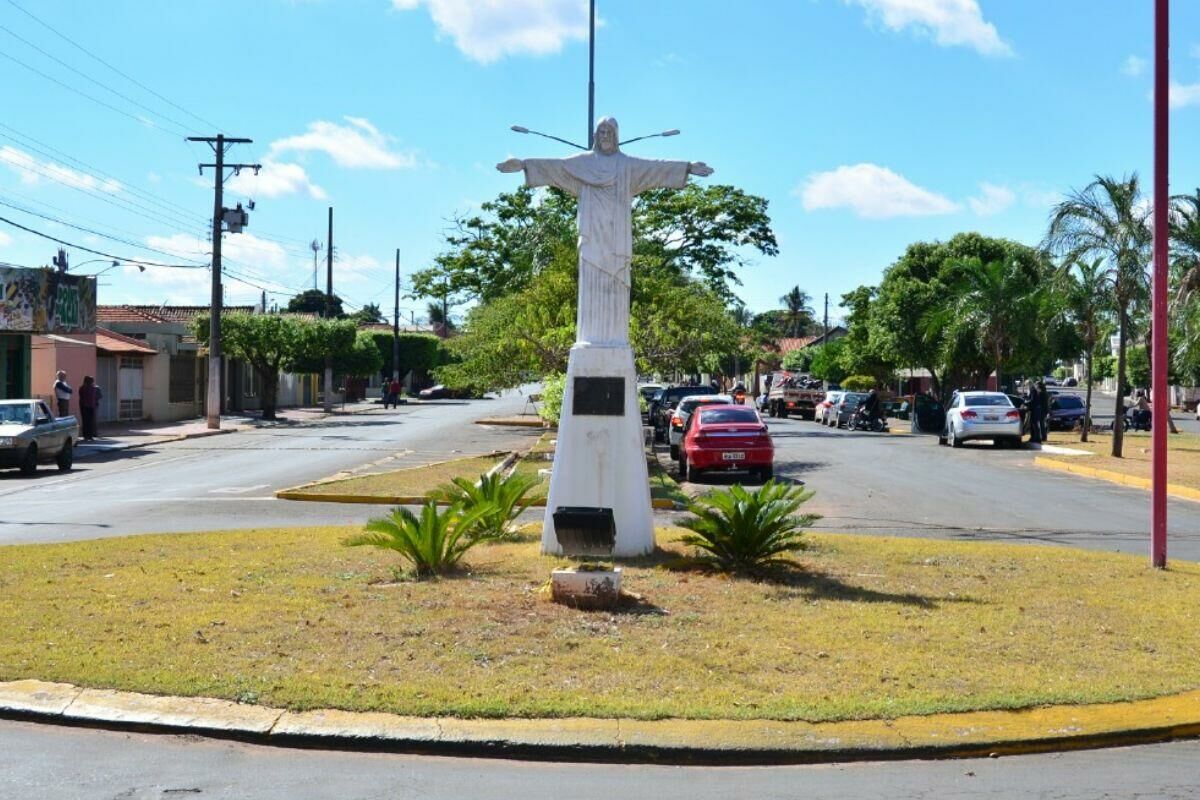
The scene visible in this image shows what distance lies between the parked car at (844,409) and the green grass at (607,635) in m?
37.0

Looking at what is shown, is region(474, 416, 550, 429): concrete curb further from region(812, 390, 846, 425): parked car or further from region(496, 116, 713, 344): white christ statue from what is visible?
→ region(496, 116, 713, 344): white christ statue

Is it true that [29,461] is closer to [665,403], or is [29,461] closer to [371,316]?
[665,403]

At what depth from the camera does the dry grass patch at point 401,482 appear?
18.7 m

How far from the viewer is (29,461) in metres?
24.6

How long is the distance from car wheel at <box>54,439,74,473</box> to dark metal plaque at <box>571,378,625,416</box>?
56.8ft

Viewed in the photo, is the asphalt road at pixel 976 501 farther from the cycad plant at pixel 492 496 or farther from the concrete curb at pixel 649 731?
the concrete curb at pixel 649 731

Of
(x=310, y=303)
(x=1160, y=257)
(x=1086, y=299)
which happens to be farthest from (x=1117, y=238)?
(x=310, y=303)

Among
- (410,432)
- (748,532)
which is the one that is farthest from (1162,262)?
(410,432)

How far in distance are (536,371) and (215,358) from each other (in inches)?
669

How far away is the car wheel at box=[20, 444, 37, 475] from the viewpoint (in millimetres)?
24422

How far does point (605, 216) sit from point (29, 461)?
54.7ft

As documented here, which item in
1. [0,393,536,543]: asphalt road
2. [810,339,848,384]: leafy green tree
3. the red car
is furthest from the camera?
[810,339,848,384]: leafy green tree

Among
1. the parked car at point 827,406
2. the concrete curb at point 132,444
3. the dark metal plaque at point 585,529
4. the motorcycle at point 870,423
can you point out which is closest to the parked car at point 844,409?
the parked car at point 827,406

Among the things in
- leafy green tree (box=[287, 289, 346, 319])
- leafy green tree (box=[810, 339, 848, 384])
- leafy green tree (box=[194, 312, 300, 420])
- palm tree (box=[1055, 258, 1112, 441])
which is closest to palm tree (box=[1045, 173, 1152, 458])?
palm tree (box=[1055, 258, 1112, 441])
